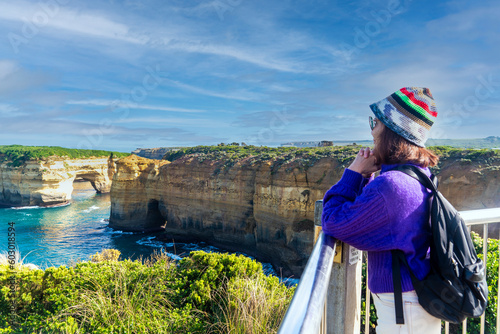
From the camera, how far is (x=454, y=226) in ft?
4.47

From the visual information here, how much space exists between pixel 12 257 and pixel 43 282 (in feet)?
6.28

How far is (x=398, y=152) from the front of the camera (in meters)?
1.54

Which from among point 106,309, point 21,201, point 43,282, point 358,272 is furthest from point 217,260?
point 21,201

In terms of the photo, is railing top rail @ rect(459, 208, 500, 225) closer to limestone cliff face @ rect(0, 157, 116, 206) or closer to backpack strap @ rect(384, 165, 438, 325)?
backpack strap @ rect(384, 165, 438, 325)

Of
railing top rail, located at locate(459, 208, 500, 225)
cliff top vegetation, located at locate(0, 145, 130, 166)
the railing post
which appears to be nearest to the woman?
the railing post

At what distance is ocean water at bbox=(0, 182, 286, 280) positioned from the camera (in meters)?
26.2

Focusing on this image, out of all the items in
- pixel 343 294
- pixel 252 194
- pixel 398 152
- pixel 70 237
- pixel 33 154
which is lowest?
pixel 70 237

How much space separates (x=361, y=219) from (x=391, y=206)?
0.14 metres

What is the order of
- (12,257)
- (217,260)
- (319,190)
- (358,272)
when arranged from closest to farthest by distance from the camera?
(358,272), (217,260), (12,257), (319,190)

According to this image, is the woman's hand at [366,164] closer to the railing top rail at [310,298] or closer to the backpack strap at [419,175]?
the backpack strap at [419,175]

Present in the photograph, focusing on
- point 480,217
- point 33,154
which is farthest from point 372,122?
point 33,154

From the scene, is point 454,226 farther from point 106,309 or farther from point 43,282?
point 43,282

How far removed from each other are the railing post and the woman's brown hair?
0.57 metres

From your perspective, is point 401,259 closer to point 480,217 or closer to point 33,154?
point 480,217
